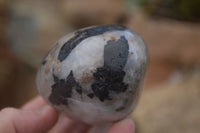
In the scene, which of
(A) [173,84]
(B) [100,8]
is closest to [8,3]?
(B) [100,8]

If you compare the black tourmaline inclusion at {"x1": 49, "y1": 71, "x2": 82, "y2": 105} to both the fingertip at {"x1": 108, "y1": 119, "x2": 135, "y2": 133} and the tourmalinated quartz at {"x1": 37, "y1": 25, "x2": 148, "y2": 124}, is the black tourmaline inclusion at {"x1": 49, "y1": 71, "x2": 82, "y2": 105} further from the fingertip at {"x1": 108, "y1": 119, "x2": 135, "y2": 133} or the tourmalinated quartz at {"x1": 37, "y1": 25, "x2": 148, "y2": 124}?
the fingertip at {"x1": 108, "y1": 119, "x2": 135, "y2": 133}

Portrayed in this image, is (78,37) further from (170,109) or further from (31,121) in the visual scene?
(170,109)

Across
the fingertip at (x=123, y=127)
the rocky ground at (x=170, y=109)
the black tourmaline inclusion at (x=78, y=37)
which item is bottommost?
the rocky ground at (x=170, y=109)

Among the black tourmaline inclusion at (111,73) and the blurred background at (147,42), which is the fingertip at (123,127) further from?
the blurred background at (147,42)

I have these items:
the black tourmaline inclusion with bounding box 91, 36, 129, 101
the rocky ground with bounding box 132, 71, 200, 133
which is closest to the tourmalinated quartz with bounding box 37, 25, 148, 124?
the black tourmaline inclusion with bounding box 91, 36, 129, 101

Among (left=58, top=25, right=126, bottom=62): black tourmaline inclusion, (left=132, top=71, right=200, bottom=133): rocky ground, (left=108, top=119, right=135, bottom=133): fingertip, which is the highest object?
(left=58, top=25, right=126, bottom=62): black tourmaline inclusion

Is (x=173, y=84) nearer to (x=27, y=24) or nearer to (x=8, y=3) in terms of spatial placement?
(x=27, y=24)

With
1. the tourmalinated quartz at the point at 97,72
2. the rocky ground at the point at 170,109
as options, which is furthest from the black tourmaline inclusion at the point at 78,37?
the rocky ground at the point at 170,109
